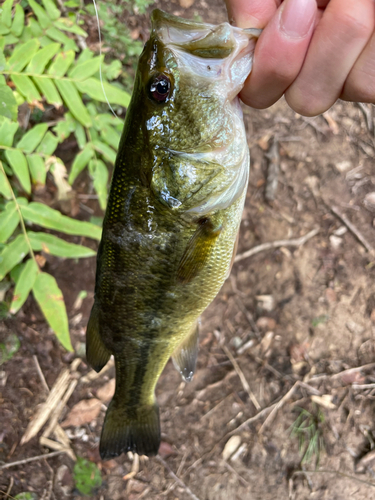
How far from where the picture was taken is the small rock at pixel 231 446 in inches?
110

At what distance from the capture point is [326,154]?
3268 millimetres

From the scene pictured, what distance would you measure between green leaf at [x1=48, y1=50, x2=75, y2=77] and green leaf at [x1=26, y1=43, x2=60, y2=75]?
0.05m

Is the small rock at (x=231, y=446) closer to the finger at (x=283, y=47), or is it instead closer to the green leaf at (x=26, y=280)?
the green leaf at (x=26, y=280)

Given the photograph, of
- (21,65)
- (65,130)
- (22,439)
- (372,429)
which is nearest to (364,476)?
(372,429)

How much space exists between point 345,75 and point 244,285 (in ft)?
6.78

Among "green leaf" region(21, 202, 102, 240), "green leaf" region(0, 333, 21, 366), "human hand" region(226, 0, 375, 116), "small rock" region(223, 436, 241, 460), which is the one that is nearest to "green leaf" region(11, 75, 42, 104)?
"green leaf" region(21, 202, 102, 240)

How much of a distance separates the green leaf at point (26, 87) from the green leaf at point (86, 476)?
2718mm

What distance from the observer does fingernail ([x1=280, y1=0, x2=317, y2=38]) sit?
3.69 ft

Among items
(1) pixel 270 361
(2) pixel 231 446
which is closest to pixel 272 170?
A: (1) pixel 270 361

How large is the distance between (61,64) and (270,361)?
2.80 m

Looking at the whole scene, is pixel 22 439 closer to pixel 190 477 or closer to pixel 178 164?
pixel 190 477

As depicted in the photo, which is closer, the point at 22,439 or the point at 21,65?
the point at 21,65

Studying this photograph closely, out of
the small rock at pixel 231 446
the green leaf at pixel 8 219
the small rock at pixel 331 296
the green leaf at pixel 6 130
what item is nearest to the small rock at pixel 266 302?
the small rock at pixel 331 296

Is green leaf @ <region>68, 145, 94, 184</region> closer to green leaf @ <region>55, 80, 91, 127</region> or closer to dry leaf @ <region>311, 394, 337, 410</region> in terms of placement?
green leaf @ <region>55, 80, 91, 127</region>
